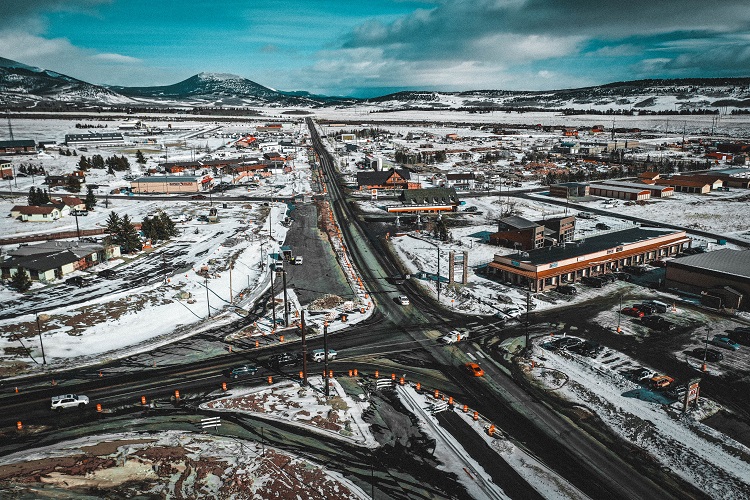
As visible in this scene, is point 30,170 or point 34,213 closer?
point 34,213

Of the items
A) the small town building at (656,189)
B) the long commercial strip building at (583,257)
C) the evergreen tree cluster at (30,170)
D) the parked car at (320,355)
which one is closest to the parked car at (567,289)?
the long commercial strip building at (583,257)

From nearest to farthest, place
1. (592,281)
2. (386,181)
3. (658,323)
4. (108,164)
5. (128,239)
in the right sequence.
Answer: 1. (658,323)
2. (592,281)
3. (128,239)
4. (386,181)
5. (108,164)

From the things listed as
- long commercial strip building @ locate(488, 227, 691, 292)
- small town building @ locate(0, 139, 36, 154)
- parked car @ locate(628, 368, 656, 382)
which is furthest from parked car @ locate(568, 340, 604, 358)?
small town building @ locate(0, 139, 36, 154)

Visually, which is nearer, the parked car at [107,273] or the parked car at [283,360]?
the parked car at [283,360]

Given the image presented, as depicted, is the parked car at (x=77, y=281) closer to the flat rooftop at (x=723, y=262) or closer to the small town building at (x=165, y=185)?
the small town building at (x=165, y=185)

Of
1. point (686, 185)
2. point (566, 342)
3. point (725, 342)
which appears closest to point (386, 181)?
point (686, 185)

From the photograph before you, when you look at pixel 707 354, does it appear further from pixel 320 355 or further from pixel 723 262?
pixel 320 355

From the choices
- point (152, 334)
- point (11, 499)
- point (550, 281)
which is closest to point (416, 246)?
point (550, 281)
